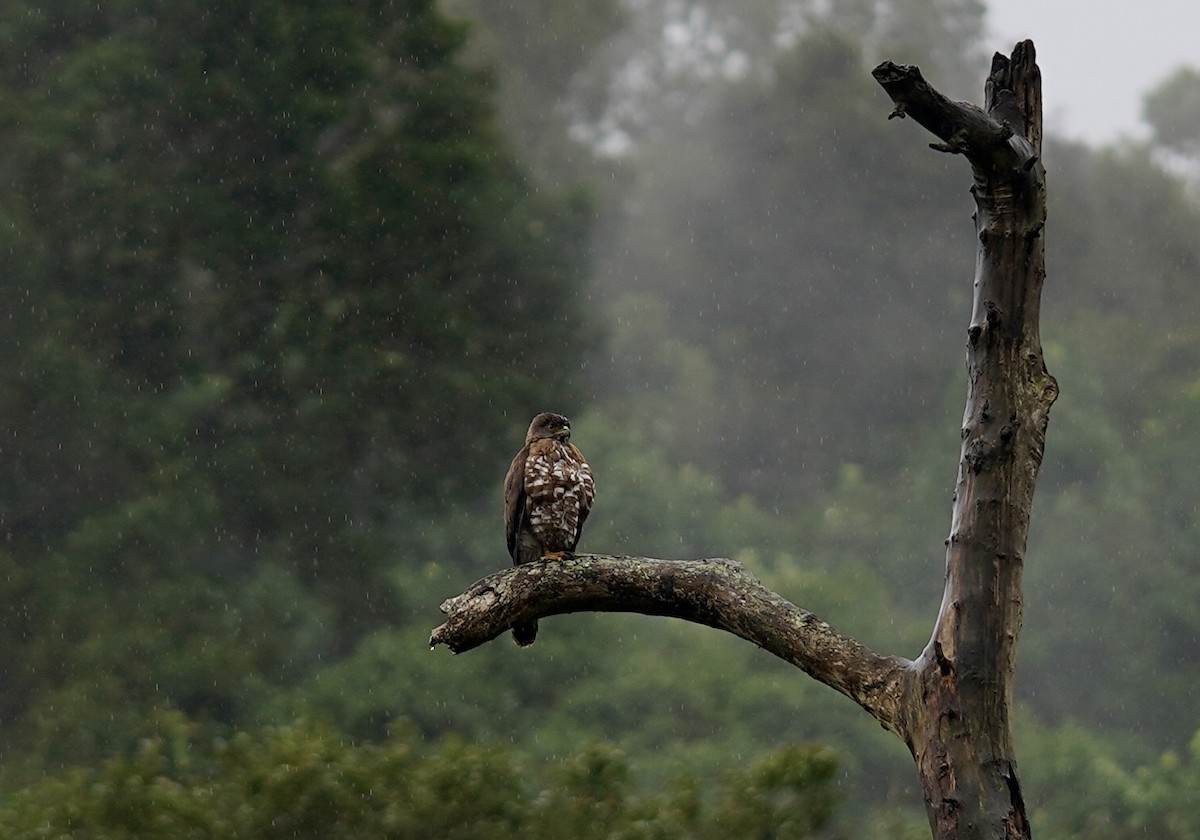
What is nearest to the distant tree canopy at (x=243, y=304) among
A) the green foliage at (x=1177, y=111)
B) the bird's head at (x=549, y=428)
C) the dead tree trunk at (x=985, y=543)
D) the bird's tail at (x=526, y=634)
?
the bird's head at (x=549, y=428)

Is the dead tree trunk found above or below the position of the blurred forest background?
below

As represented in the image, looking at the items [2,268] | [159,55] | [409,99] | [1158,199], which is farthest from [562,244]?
[1158,199]

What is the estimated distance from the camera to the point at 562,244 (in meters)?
14.8

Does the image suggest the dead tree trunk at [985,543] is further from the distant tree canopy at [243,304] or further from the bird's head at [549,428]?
the distant tree canopy at [243,304]

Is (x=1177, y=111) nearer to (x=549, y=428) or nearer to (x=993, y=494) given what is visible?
(x=549, y=428)

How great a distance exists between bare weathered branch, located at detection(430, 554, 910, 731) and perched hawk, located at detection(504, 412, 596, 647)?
1244 mm

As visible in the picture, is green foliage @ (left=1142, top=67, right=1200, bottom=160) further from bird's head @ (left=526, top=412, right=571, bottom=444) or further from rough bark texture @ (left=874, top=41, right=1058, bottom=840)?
rough bark texture @ (left=874, top=41, right=1058, bottom=840)

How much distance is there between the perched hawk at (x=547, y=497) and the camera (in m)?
4.70

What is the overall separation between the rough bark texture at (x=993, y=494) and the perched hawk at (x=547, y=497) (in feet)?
6.08

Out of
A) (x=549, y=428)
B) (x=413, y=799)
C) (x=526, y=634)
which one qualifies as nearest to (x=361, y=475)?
(x=413, y=799)

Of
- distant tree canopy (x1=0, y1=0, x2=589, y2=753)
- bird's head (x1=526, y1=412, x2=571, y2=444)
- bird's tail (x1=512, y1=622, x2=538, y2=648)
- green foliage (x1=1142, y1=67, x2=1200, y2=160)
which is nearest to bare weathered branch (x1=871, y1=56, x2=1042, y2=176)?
bird's tail (x1=512, y1=622, x2=538, y2=648)

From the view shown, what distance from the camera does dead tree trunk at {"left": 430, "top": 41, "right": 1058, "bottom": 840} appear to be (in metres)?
2.82

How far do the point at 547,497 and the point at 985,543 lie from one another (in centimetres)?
200

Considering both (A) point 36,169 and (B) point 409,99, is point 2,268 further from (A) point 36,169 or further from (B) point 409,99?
(B) point 409,99
